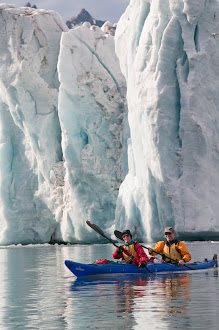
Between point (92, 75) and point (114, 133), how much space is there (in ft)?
10.1

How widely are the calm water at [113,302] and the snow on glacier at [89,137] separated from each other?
60.0 ft

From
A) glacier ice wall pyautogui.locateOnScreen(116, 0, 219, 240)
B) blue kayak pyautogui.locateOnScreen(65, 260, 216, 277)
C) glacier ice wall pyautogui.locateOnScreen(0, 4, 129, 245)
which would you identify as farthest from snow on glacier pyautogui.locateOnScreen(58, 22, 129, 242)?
blue kayak pyautogui.locateOnScreen(65, 260, 216, 277)

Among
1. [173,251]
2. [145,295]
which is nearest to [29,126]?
[173,251]

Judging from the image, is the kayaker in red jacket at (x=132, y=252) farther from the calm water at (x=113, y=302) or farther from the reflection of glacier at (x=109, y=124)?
the reflection of glacier at (x=109, y=124)

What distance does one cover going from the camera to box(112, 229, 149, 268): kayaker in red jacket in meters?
11.8

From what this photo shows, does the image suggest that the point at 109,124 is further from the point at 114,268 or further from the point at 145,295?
the point at 145,295

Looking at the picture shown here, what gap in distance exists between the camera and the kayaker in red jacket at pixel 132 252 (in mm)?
11782

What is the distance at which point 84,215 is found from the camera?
31.0m

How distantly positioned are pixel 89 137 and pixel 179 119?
660cm

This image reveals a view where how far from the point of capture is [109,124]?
104 ft

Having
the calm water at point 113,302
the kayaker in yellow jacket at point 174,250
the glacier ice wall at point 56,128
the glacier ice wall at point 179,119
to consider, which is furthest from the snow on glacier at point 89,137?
the calm water at point 113,302

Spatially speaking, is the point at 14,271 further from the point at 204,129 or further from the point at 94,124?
the point at 94,124

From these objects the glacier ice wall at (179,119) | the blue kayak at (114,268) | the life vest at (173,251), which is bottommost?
the blue kayak at (114,268)

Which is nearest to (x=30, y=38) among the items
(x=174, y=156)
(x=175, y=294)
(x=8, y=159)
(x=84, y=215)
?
(x=8, y=159)
